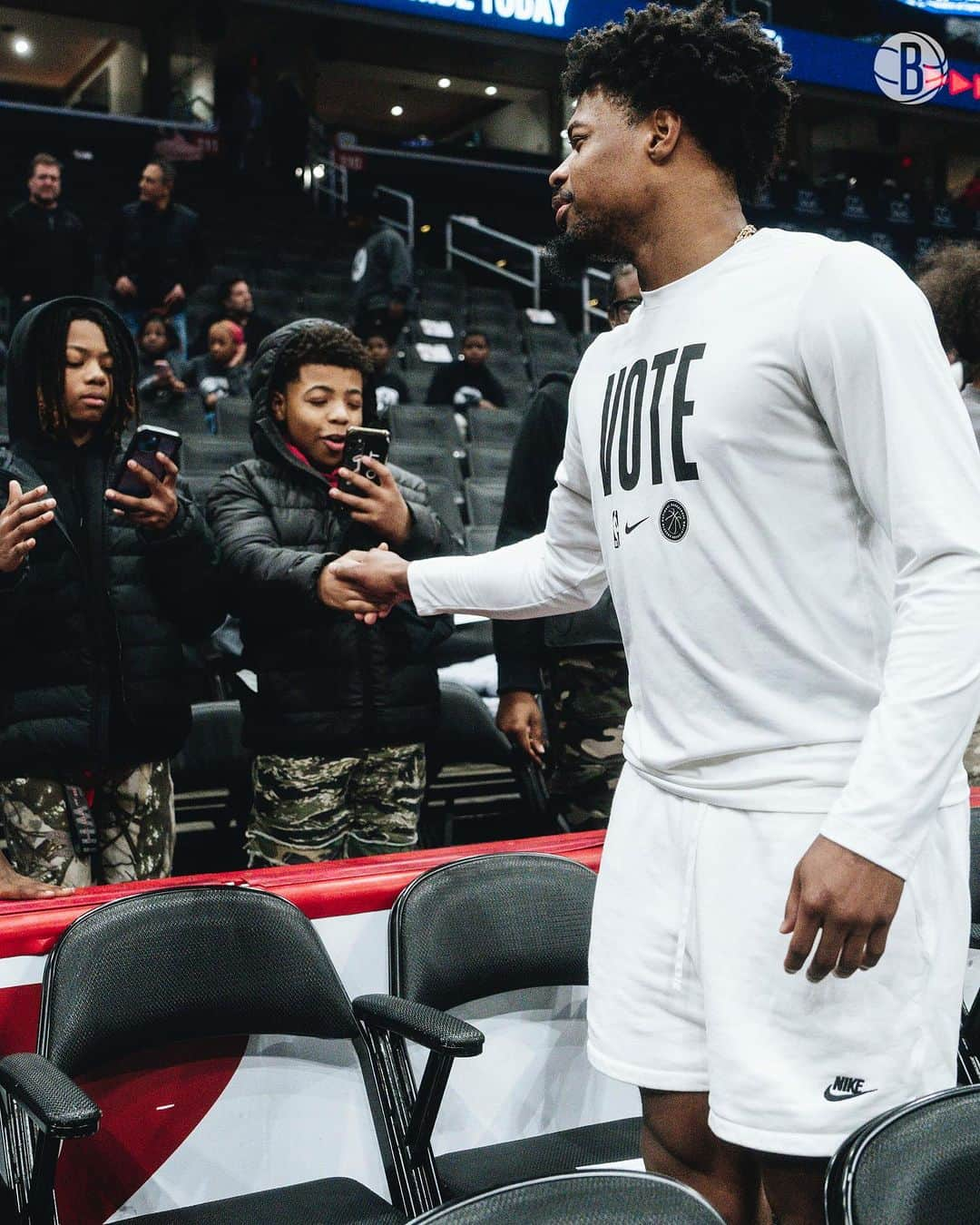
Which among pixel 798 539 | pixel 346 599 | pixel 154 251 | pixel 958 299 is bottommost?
pixel 346 599

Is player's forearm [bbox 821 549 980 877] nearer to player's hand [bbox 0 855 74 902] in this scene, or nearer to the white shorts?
the white shorts

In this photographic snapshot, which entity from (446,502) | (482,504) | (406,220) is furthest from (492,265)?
(446,502)

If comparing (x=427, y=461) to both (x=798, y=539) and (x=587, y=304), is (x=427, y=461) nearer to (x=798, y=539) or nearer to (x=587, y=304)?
(x=798, y=539)

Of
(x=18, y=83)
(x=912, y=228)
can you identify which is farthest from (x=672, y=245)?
(x=18, y=83)

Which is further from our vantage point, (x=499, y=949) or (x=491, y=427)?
(x=491, y=427)

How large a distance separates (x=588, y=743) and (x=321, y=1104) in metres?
0.94

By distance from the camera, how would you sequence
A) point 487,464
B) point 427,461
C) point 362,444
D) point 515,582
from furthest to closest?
point 487,464, point 427,461, point 362,444, point 515,582

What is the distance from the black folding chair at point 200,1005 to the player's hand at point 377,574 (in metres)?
0.51

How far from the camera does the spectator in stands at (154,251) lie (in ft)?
23.7

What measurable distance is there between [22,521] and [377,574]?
686 millimetres

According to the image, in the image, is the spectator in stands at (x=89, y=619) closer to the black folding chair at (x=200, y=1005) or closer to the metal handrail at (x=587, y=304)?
the black folding chair at (x=200, y=1005)

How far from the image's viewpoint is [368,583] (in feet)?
6.30

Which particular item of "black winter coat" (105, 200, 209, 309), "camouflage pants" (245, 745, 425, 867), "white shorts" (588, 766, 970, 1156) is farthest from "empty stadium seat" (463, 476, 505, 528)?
"white shorts" (588, 766, 970, 1156)

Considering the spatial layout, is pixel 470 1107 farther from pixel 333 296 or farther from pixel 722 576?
pixel 333 296
